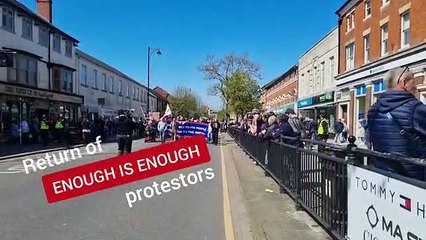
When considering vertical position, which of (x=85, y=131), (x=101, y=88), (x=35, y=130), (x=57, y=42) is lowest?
(x=85, y=131)

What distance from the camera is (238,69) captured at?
69000mm

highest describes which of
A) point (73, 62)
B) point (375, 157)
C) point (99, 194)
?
point (73, 62)

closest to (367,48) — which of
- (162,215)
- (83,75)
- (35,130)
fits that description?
(35,130)

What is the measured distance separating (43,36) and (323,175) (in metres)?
32.9

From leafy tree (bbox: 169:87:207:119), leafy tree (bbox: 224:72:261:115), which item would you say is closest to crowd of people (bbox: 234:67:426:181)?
leafy tree (bbox: 224:72:261:115)

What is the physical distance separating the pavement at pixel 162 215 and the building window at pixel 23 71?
65.4 feet

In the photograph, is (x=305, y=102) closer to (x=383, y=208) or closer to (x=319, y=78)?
(x=319, y=78)

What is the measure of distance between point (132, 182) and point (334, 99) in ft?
102

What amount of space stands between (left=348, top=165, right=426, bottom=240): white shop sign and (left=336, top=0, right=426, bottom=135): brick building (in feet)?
65.2

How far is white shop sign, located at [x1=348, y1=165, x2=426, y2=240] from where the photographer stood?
342 cm

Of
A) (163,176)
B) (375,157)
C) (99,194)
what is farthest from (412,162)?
(163,176)

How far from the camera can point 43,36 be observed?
35.4 m

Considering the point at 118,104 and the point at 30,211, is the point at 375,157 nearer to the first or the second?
the point at 30,211

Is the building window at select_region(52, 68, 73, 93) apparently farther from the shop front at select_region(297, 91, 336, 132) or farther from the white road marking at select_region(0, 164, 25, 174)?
the white road marking at select_region(0, 164, 25, 174)
